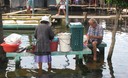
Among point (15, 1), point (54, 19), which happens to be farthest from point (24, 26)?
point (15, 1)

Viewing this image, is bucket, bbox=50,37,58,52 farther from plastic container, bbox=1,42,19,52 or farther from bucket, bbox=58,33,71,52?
plastic container, bbox=1,42,19,52

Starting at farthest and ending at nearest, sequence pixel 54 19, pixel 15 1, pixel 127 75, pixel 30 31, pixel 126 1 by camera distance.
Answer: pixel 15 1 < pixel 54 19 < pixel 30 31 < pixel 126 1 < pixel 127 75

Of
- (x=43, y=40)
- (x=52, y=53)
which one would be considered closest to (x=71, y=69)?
(x=52, y=53)

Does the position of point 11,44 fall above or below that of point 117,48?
above

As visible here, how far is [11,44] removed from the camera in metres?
11.2

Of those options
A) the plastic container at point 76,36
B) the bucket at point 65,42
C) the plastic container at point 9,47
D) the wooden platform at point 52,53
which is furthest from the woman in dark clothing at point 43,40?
the plastic container at point 76,36

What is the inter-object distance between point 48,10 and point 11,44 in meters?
28.7

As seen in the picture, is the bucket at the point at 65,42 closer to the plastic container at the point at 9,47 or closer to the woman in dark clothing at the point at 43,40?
the woman in dark clothing at the point at 43,40

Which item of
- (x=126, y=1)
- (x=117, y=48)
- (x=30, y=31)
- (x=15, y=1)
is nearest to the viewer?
(x=126, y=1)

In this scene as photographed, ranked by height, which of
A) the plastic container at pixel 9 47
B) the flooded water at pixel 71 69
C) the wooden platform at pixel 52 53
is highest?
the plastic container at pixel 9 47

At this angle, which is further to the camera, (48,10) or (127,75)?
(48,10)

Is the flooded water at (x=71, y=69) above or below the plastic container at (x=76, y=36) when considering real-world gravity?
below

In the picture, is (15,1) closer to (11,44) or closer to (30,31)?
(30,31)

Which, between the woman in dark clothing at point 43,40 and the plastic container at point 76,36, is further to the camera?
the plastic container at point 76,36
